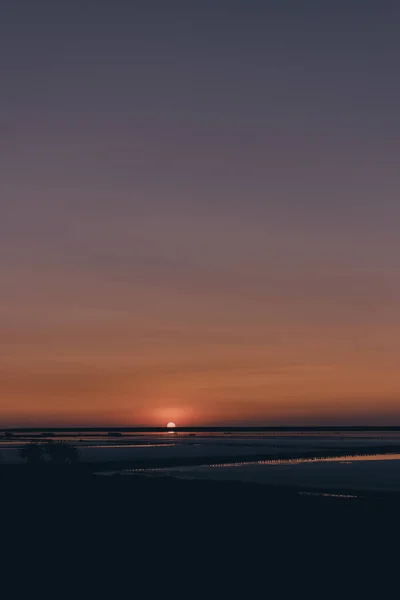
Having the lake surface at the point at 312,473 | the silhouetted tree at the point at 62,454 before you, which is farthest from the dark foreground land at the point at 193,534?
the silhouetted tree at the point at 62,454

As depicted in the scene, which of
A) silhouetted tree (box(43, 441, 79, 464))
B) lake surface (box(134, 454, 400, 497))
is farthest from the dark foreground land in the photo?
silhouetted tree (box(43, 441, 79, 464))

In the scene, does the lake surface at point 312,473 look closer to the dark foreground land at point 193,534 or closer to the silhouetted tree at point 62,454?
the silhouetted tree at point 62,454

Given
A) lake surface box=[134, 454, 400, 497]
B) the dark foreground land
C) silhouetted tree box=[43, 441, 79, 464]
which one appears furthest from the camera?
silhouetted tree box=[43, 441, 79, 464]

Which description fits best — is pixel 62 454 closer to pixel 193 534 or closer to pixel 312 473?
pixel 312 473

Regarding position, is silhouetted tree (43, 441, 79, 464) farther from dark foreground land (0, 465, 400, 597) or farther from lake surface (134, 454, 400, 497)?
dark foreground land (0, 465, 400, 597)

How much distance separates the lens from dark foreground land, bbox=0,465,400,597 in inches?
709

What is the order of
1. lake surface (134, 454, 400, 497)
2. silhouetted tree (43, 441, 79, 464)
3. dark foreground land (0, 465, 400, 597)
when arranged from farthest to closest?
1. silhouetted tree (43, 441, 79, 464)
2. lake surface (134, 454, 400, 497)
3. dark foreground land (0, 465, 400, 597)

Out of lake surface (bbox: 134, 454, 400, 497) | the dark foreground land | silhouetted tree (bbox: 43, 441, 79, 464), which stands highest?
silhouetted tree (bbox: 43, 441, 79, 464)

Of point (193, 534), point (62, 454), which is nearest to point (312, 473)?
point (62, 454)

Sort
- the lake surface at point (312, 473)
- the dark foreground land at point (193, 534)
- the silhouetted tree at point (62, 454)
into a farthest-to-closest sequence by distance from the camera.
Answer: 1. the silhouetted tree at point (62, 454)
2. the lake surface at point (312, 473)
3. the dark foreground land at point (193, 534)

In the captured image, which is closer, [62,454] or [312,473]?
[312,473]

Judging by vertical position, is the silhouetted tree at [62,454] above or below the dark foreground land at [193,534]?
above

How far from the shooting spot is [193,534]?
23344 millimetres

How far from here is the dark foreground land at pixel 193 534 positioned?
18016 mm
